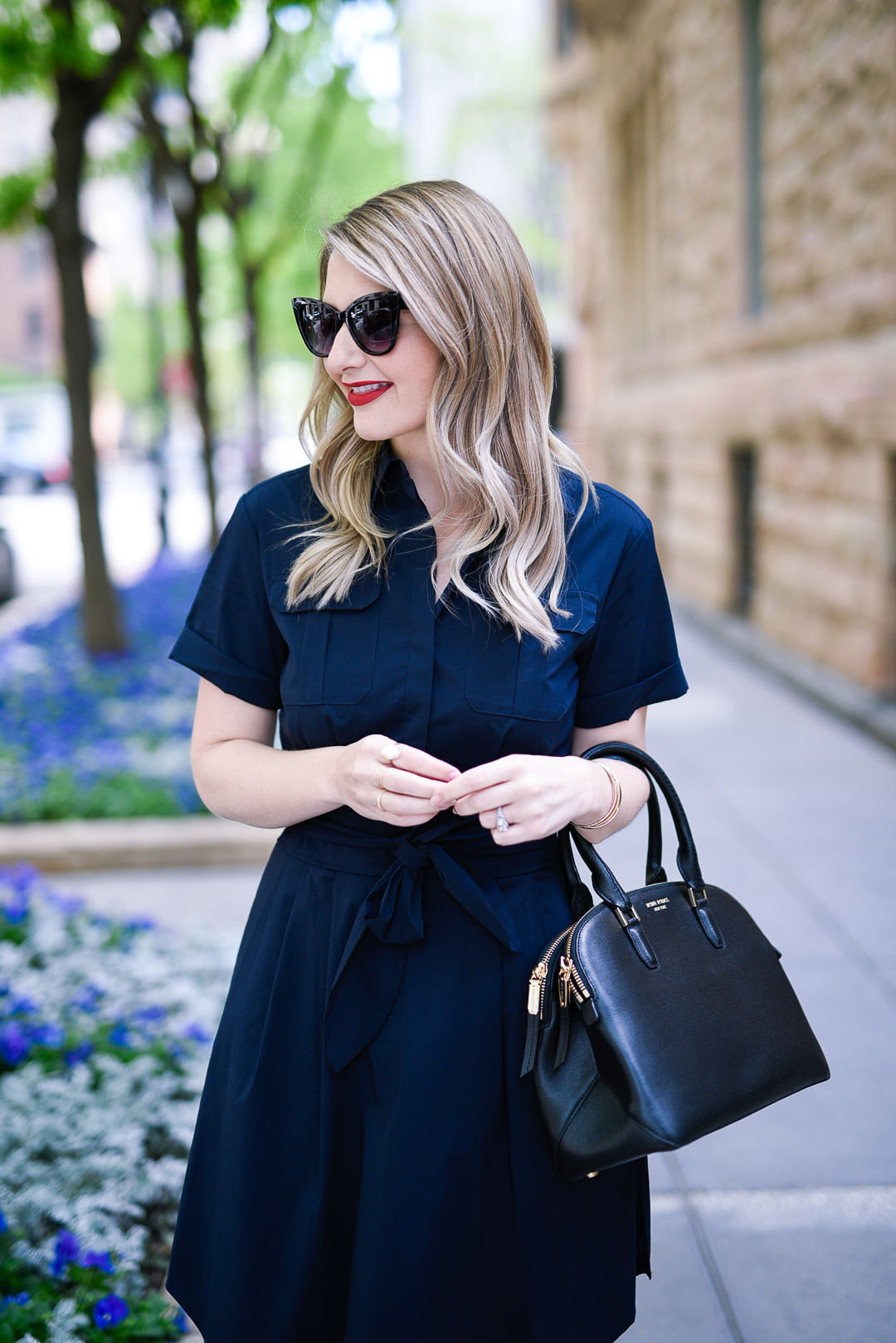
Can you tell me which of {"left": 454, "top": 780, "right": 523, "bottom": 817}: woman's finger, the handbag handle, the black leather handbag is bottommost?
the black leather handbag

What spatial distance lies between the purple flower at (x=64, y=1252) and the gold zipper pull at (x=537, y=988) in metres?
1.45

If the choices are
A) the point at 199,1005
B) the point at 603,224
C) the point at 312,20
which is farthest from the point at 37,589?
the point at 199,1005

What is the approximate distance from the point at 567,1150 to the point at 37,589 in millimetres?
14988

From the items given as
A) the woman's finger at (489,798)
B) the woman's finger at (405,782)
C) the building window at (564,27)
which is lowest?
the woman's finger at (489,798)

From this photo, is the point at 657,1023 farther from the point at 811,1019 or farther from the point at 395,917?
the point at 811,1019

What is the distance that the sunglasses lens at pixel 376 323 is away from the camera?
1755 mm

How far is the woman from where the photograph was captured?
5.82 feet

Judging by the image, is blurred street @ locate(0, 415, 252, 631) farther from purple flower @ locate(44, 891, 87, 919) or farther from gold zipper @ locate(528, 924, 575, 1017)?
gold zipper @ locate(528, 924, 575, 1017)

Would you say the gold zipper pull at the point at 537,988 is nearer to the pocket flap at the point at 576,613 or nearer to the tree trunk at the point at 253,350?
the pocket flap at the point at 576,613

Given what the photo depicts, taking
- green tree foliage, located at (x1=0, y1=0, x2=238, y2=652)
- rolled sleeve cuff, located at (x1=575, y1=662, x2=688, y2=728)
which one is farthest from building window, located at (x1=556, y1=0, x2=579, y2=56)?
→ rolled sleeve cuff, located at (x1=575, y1=662, x2=688, y2=728)

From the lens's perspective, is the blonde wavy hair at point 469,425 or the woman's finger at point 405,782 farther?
the blonde wavy hair at point 469,425

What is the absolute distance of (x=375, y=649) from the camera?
1807 millimetres

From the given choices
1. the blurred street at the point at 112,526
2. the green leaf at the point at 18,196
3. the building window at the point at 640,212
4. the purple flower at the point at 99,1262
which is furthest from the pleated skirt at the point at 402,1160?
the building window at the point at 640,212

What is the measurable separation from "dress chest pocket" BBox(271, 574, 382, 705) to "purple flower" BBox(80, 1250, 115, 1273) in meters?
1.47
